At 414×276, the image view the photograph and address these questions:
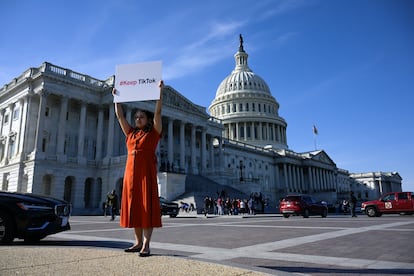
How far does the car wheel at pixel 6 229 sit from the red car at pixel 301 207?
22.0 m

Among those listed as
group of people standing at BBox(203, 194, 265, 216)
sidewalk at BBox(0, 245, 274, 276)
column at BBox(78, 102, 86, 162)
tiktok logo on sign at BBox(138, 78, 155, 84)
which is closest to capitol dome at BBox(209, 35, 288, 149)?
column at BBox(78, 102, 86, 162)

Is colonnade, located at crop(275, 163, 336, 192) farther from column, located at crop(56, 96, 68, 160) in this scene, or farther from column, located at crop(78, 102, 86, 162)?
column, located at crop(56, 96, 68, 160)

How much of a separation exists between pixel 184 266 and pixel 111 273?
97 centimetres

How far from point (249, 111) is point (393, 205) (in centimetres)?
8050

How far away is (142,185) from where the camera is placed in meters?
5.48

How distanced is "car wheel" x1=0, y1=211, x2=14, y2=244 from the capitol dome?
92.6 metres

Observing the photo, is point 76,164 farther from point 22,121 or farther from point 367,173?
point 367,173

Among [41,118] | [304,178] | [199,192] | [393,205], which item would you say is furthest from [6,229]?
[304,178]

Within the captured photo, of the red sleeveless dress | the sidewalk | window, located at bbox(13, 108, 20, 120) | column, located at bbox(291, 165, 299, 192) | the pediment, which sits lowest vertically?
the sidewalk

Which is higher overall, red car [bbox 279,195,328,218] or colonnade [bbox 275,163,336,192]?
colonnade [bbox 275,163,336,192]

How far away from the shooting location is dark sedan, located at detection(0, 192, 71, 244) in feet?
25.1

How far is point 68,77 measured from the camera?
41.4m

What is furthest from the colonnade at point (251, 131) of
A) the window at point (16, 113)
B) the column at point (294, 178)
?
the window at point (16, 113)

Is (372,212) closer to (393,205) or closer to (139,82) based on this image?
(393,205)
